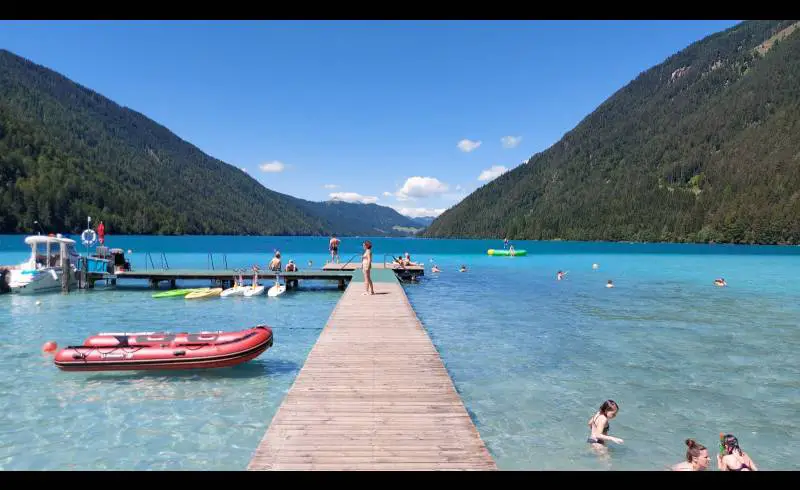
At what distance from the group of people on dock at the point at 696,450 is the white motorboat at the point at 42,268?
1502 inches

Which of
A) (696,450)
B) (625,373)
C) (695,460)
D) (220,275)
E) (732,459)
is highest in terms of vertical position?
(220,275)

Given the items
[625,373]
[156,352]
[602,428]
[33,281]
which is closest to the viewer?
[602,428]

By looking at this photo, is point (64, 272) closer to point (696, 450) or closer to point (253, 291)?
point (253, 291)

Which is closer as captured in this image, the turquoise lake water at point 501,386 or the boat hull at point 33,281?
the turquoise lake water at point 501,386

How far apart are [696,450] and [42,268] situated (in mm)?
41784

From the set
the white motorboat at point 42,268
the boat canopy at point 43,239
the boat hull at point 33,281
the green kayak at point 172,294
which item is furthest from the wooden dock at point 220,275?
the boat canopy at point 43,239

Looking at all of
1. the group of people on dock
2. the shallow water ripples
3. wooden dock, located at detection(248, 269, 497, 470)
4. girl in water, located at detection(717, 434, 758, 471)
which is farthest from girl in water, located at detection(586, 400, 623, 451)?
wooden dock, located at detection(248, 269, 497, 470)

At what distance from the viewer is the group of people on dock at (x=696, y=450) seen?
859cm

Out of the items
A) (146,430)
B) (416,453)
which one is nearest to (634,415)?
(416,453)

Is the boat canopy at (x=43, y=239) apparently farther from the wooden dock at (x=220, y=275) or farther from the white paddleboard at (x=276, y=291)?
the white paddleboard at (x=276, y=291)

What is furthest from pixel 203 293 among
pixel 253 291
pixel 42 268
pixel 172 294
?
pixel 42 268

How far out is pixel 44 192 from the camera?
17238 cm

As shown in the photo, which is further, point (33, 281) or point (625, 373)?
point (33, 281)

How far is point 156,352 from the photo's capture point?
48.4 ft
